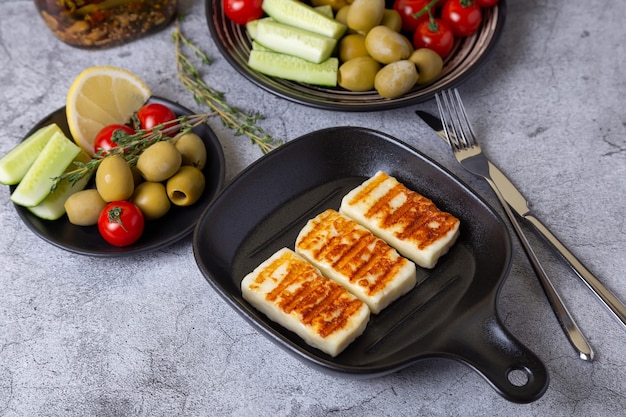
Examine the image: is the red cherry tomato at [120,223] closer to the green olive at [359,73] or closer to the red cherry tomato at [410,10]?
the green olive at [359,73]

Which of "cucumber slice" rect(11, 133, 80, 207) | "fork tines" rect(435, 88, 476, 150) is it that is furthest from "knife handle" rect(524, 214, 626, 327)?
"cucumber slice" rect(11, 133, 80, 207)

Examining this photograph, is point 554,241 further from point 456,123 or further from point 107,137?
point 107,137

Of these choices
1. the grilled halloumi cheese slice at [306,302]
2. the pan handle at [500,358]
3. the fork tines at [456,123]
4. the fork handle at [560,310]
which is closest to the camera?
the pan handle at [500,358]

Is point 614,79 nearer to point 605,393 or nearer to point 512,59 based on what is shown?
point 512,59

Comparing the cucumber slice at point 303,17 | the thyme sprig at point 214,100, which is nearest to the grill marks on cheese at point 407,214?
the thyme sprig at point 214,100

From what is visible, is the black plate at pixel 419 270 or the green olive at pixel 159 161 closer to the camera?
the black plate at pixel 419 270

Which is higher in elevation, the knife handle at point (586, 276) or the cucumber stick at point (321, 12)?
the cucumber stick at point (321, 12)

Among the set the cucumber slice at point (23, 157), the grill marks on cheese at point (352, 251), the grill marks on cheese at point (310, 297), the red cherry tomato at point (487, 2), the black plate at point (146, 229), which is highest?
the red cherry tomato at point (487, 2)
